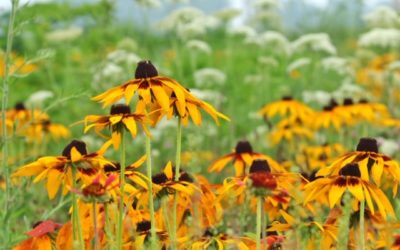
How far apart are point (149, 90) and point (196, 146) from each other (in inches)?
76.7

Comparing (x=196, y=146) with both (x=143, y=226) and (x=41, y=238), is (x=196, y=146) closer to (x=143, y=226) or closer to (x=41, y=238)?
(x=143, y=226)

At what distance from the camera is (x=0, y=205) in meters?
3.94

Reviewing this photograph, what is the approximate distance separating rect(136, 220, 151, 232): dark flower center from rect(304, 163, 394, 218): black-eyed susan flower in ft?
→ 1.58

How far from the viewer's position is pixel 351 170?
8.69ft

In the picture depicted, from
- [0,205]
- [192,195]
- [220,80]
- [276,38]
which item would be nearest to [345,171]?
[192,195]

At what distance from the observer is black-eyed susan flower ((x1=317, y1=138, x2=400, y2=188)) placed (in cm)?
271

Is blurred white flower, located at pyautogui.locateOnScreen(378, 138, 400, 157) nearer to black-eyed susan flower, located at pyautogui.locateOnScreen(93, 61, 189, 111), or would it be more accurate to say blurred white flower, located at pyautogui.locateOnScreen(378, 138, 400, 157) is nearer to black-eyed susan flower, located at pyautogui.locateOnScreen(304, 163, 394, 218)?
black-eyed susan flower, located at pyautogui.locateOnScreen(304, 163, 394, 218)

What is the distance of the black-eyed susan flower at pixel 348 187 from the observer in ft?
8.48

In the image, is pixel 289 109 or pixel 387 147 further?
pixel 289 109

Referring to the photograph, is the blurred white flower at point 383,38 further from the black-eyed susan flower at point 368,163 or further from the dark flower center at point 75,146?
the dark flower center at point 75,146

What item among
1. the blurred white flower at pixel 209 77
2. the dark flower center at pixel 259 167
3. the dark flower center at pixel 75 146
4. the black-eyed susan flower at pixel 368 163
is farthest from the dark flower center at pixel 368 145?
the blurred white flower at pixel 209 77

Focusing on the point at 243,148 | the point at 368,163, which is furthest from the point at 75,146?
the point at 243,148

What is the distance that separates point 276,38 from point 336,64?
719 mm

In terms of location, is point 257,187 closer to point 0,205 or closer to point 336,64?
point 0,205
